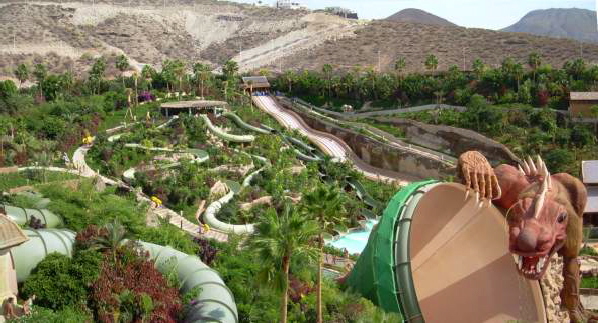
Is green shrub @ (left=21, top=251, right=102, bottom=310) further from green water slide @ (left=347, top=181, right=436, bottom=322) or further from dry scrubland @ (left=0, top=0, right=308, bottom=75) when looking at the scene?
dry scrubland @ (left=0, top=0, right=308, bottom=75)

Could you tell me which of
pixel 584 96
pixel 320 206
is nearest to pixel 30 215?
pixel 320 206

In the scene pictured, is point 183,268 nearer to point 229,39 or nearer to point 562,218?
point 562,218

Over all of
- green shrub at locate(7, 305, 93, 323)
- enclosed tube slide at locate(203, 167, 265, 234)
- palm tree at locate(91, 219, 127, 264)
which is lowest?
enclosed tube slide at locate(203, 167, 265, 234)

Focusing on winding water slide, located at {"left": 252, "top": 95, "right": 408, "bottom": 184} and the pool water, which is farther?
winding water slide, located at {"left": 252, "top": 95, "right": 408, "bottom": 184}

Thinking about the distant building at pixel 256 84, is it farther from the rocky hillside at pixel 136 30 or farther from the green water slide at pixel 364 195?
the rocky hillside at pixel 136 30

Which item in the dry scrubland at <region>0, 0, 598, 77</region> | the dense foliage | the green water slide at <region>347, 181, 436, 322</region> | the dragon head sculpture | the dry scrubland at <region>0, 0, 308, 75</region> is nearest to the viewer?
the dragon head sculpture

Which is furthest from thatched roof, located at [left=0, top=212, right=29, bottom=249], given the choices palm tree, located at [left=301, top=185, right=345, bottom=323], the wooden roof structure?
the wooden roof structure

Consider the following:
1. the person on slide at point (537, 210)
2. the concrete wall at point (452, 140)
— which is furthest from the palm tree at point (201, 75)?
the person on slide at point (537, 210)
